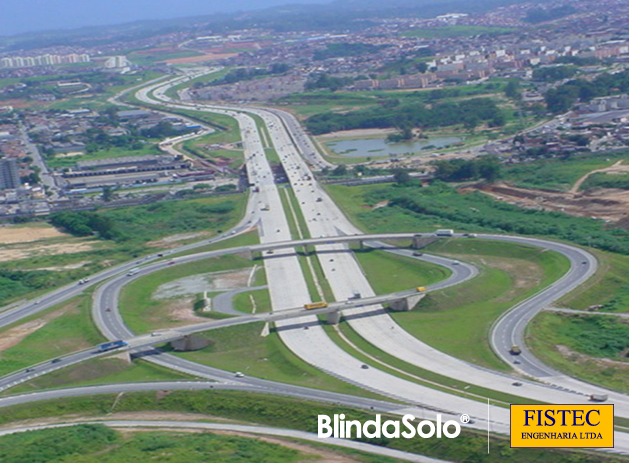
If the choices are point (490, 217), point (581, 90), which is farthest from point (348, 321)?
point (581, 90)

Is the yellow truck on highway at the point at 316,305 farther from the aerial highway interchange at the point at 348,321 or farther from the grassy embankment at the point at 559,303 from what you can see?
the grassy embankment at the point at 559,303

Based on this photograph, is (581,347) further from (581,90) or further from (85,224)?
(581,90)

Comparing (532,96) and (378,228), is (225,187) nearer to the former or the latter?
(378,228)

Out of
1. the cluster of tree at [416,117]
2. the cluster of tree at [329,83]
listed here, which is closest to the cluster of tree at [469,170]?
the cluster of tree at [416,117]

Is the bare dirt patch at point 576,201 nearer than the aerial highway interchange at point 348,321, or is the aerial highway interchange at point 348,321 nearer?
the aerial highway interchange at point 348,321

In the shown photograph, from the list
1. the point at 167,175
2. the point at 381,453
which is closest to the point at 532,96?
the point at 167,175

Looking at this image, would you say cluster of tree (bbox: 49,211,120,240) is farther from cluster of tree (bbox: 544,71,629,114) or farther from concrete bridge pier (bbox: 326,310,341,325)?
cluster of tree (bbox: 544,71,629,114)
